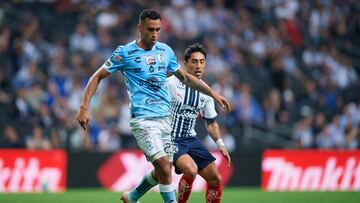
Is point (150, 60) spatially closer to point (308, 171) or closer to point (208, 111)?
point (208, 111)

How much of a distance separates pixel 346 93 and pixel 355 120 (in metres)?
1.35

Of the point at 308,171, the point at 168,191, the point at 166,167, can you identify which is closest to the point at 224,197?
the point at 308,171

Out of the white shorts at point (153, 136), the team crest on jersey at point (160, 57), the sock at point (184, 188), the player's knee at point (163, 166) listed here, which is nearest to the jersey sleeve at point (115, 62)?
the team crest on jersey at point (160, 57)

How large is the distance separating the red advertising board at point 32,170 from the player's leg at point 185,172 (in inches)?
281

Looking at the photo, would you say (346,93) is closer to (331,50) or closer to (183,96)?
(331,50)

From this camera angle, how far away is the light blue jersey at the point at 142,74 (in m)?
9.72

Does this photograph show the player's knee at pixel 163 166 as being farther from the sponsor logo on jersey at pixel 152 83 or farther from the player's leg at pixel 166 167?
the sponsor logo on jersey at pixel 152 83

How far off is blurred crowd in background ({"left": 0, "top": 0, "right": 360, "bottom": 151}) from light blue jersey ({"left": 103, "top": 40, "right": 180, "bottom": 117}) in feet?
28.6

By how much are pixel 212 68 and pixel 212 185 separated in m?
10.1

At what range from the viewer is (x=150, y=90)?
9820 millimetres

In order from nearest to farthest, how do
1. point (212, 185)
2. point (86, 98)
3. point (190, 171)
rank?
point (86, 98) → point (190, 171) → point (212, 185)

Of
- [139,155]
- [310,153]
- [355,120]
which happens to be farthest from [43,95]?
[355,120]

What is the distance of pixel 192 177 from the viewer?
10703 millimetres

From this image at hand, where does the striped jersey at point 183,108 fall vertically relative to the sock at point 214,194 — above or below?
above
